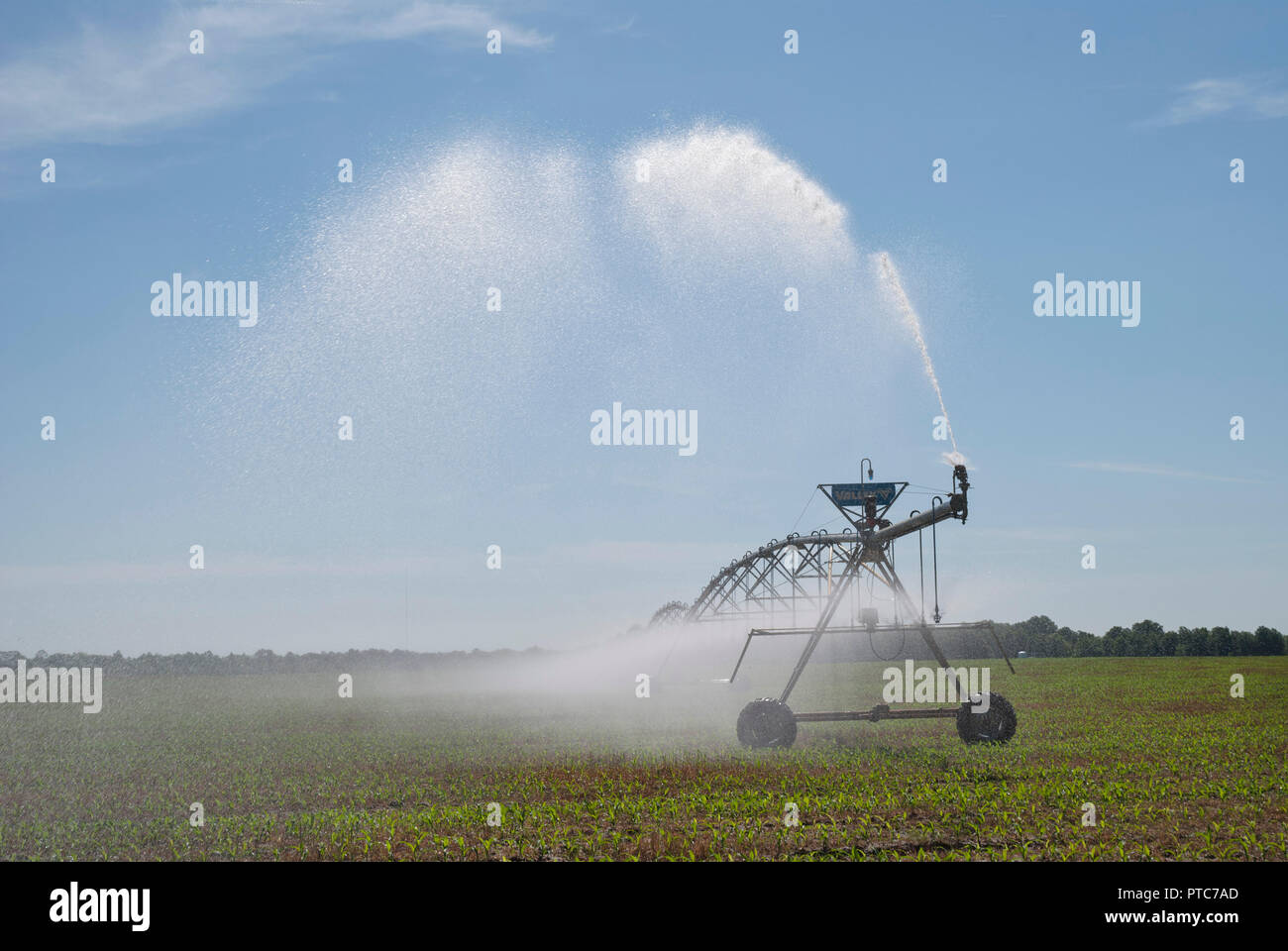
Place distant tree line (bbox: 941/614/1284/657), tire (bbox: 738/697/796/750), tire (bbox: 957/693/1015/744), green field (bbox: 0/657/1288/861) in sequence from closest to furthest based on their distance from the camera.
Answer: green field (bbox: 0/657/1288/861), tire (bbox: 738/697/796/750), tire (bbox: 957/693/1015/744), distant tree line (bbox: 941/614/1284/657)

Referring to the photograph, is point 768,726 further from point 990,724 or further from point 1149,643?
point 1149,643

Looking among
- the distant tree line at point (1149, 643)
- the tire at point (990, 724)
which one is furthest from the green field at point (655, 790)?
the distant tree line at point (1149, 643)

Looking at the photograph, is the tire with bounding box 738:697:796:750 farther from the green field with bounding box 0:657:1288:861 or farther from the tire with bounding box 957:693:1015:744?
the tire with bounding box 957:693:1015:744

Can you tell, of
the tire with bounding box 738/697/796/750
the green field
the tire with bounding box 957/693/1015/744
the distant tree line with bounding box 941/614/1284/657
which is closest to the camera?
the green field

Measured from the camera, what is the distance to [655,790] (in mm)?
19500

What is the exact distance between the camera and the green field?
14969mm

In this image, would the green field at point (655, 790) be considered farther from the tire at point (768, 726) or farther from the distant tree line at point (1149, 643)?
the distant tree line at point (1149, 643)

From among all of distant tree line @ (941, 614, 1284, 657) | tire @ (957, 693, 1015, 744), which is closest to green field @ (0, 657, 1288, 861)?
tire @ (957, 693, 1015, 744)

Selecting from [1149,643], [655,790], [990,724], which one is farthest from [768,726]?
[1149,643]

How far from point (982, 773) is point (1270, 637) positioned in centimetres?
13125

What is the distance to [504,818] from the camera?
17.2 metres

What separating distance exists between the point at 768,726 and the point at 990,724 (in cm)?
540

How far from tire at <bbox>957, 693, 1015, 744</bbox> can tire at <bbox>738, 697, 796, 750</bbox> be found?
4.20 meters

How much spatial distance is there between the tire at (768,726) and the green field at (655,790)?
496mm
